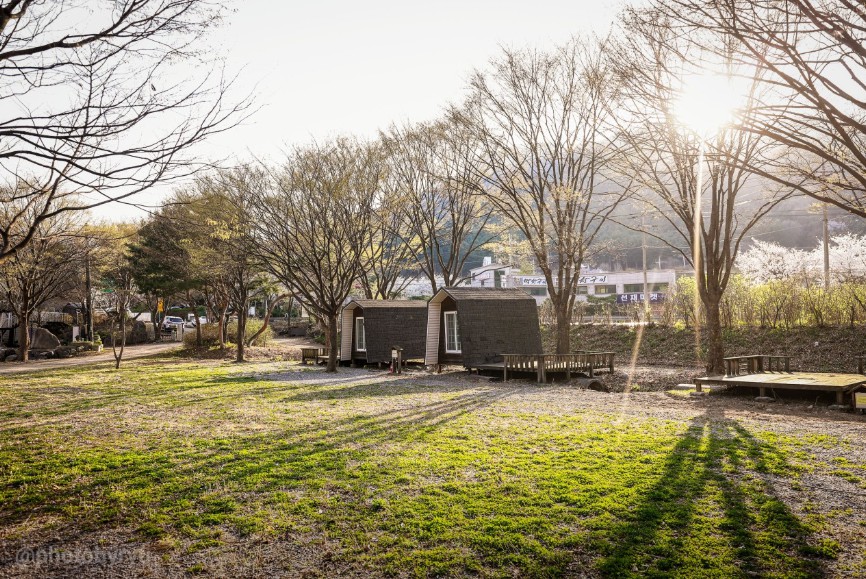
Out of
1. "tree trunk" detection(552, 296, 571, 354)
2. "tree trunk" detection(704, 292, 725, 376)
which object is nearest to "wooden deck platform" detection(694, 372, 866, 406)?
"tree trunk" detection(704, 292, 725, 376)

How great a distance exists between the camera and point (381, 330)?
2477 cm

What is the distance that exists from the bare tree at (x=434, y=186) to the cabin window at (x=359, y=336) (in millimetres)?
3710

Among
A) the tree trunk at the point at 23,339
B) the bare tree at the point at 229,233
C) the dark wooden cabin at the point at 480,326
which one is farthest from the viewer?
the tree trunk at the point at 23,339

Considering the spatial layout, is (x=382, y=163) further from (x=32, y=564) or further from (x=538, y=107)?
(x=32, y=564)

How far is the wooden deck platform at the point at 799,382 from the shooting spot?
38.9ft

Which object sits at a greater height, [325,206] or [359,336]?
[325,206]

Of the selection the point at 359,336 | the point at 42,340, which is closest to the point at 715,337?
the point at 359,336

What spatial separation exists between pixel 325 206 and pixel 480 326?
720cm

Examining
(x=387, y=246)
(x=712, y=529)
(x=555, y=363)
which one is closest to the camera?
(x=712, y=529)

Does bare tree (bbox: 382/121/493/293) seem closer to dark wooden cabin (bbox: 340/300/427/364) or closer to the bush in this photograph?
dark wooden cabin (bbox: 340/300/427/364)

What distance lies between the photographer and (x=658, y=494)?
562cm

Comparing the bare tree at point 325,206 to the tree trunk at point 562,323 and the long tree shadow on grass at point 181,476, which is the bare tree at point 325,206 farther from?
the long tree shadow on grass at point 181,476

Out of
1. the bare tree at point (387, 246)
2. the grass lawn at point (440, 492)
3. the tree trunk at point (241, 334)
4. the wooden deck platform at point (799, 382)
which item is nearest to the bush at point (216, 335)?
the tree trunk at point (241, 334)

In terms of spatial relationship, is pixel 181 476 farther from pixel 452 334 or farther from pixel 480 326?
pixel 452 334
